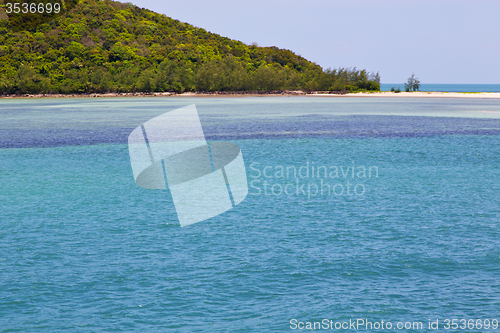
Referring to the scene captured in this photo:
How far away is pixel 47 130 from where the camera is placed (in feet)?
155

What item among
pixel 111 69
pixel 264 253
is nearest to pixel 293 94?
pixel 111 69

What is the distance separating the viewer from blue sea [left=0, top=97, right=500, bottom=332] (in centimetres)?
977

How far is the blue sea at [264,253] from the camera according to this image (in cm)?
977

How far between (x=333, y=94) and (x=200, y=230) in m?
156

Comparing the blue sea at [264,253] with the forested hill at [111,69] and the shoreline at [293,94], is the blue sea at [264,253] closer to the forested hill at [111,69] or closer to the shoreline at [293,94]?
the shoreline at [293,94]

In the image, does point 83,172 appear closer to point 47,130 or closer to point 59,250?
point 59,250

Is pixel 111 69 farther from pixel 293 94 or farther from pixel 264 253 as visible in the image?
pixel 264 253

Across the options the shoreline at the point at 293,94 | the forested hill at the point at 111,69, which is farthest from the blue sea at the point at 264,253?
the forested hill at the point at 111,69

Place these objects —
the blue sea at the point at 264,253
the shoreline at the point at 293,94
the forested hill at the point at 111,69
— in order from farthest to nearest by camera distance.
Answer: the forested hill at the point at 111,69 < the shoreline at the point at 293,94 < the blue sea at the point at 264,253

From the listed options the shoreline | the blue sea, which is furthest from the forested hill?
the blue sea

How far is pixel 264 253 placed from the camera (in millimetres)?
13156

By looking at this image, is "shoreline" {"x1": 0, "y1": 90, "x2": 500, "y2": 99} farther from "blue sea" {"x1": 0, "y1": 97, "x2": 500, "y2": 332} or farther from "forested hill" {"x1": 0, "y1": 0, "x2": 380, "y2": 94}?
"blue sea" {"x1": 0, "y1": 97, "x2": 500, "y2": 332}

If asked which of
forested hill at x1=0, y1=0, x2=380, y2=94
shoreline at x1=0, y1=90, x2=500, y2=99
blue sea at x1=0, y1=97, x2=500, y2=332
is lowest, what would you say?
blue sea at x1=0, y1=97, x2=500, y2=332

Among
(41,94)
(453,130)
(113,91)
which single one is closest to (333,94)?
(113,91)
